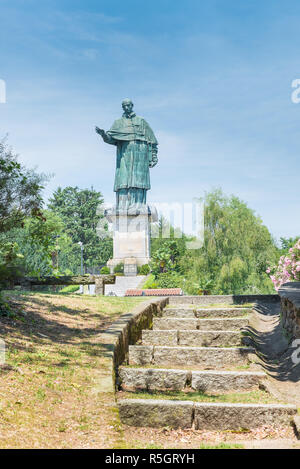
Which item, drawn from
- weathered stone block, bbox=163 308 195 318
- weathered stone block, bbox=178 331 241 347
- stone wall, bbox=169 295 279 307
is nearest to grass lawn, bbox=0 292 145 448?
weathered stone block, bbox=178 331 241 347

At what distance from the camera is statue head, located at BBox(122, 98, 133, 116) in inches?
1313

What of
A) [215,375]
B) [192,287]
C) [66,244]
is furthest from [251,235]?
[66,244]

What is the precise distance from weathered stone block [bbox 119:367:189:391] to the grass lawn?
44cm

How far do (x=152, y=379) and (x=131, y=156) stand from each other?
29.7 m

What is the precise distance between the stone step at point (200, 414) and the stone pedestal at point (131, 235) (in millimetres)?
30091

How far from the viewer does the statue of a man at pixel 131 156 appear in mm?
33406

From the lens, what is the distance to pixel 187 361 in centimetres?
622

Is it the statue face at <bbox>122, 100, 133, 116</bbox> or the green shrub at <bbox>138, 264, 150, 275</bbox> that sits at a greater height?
the statue face at <bbox>122, 100, 133, 116</bbox>

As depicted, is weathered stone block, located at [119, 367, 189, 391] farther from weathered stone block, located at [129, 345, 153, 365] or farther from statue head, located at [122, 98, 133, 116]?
statue head, located at [122, 98, 133, 116]

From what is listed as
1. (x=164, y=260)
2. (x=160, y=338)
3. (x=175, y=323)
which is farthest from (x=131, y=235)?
(x=160, y=338)

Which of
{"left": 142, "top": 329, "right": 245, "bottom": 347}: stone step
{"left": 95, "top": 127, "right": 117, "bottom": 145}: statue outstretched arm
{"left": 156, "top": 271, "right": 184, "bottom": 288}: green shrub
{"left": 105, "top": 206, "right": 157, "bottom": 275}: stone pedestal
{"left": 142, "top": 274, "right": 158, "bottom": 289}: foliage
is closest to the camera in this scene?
{"left": 142, "top": 329, "right": 245, "bottom": 347}: stone step

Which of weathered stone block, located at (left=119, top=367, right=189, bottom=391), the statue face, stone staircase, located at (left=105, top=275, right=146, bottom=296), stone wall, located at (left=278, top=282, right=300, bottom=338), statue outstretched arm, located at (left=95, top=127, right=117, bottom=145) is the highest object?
the statue face

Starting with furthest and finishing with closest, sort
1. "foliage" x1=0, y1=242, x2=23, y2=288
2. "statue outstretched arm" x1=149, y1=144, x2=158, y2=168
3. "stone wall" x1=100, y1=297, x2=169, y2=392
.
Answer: "statue outstretched arm" x1=149, y1=144, x2=158, y2=168, "foliage" x1=0, y1=242, x2=23, y2=288, "stone wall" x1=100, y1=297, x2=169, y2=392

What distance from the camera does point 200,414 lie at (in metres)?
4.07
